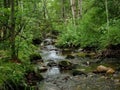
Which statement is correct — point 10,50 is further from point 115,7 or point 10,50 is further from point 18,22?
point 115,7

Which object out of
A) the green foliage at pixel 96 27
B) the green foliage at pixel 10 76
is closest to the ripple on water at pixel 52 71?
the green foliage at pixel 10 76

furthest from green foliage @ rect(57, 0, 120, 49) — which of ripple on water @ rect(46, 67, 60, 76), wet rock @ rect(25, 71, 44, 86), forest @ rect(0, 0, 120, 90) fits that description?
wet rock @ rect(25, 71, 44, 86)

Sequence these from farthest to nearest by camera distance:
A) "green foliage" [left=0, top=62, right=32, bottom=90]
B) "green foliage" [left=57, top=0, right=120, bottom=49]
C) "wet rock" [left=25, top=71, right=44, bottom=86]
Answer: "green foliage" [left=57, top=0, right=120, bottom=49] < "wet rock" [left=25, top=71, right=44, bottom=86] < "green foliage" [left=0, top=62, right=32, bottom=90]

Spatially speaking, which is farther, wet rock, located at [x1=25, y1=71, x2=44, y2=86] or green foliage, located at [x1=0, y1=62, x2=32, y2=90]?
wet rock, located at [x1=25, y1=71, x2=44, y2=86]

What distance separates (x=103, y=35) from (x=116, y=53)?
2494 millimetres

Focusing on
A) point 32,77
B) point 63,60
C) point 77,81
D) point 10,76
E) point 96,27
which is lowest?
point 63,60

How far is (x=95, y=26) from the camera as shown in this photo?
19469 millimetres

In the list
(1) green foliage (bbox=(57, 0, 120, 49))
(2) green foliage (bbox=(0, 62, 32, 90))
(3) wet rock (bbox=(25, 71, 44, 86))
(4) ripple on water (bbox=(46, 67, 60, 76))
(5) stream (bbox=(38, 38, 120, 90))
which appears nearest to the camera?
(2) green foliage (bbox=(0, 62, 32, 90))

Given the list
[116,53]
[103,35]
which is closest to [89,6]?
[103,35]

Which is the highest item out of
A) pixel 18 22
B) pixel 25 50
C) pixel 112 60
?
pixel 18 22

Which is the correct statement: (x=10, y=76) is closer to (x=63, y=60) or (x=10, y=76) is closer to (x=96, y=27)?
(x=63, y=60)

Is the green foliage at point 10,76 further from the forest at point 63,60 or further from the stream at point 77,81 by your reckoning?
the stream at point 77,81

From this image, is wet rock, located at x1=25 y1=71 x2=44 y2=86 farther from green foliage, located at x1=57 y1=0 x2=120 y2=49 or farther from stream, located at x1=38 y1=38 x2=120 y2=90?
green foliage, located at x1=57 y1=0 x2=120 y2=49

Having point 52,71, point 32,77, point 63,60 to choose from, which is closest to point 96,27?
point 63,60
